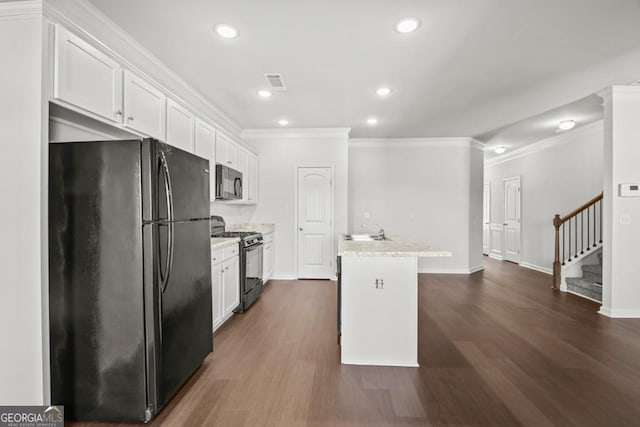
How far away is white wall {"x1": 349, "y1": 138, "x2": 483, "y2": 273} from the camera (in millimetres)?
6012

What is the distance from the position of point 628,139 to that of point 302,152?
4442 millimetres

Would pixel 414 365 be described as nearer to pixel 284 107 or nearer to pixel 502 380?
pixel 502 380

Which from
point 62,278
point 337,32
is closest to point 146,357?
point 62,278

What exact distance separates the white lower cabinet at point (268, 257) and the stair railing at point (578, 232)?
15.6ft

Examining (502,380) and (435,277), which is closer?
(502,380)

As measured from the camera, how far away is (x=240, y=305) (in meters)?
3.64

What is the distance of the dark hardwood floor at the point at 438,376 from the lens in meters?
1.83

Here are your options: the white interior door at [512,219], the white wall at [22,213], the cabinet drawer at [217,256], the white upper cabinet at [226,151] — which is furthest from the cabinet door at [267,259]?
the white interior door at [512,219]

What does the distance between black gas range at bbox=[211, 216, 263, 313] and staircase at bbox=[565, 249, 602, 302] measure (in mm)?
4800

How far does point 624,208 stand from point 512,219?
389cm

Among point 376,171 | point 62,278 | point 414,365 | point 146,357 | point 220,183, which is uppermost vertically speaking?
point 376,171

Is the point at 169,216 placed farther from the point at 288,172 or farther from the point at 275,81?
the point at 288,172

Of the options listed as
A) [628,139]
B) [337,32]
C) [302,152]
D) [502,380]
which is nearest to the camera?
[502,380]

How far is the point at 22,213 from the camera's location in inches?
63.7
